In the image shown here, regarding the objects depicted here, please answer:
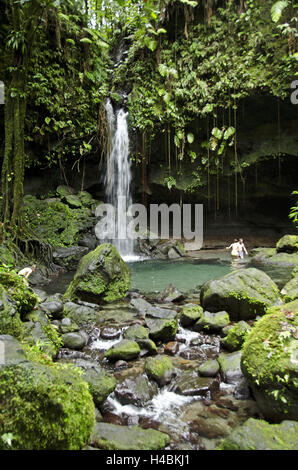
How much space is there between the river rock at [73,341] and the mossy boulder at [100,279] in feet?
6.22

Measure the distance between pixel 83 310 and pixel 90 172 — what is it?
9874mm

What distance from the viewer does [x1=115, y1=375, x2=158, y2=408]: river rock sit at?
2.90 m

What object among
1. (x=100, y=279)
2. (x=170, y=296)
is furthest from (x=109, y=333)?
(x=170, y=296)

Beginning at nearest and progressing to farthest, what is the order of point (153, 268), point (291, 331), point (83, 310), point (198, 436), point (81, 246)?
point (198, 436), point (291, 331), point (83, 310), point (153, 268), point (81, 246)

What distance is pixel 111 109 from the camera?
43.4 feet

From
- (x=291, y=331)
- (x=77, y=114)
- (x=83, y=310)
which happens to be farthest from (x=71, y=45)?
(x=291, y=331)

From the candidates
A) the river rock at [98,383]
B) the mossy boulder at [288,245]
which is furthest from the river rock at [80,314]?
the mossy boulder at [288,245]

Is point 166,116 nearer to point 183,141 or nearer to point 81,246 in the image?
point 183,141

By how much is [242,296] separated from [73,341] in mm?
2902

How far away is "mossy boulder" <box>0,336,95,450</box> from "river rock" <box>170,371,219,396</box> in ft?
4.43

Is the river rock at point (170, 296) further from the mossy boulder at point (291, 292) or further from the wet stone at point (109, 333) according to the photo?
the mossy boulder at point (291, 292)

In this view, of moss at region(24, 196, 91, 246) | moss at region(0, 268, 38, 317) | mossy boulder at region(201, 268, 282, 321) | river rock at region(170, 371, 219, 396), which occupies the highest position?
moss at region(24, 196, 91, 246)

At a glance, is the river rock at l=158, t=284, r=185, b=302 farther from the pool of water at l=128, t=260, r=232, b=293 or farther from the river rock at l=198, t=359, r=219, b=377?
the river rock at l=198, t=359, r=219, b=377

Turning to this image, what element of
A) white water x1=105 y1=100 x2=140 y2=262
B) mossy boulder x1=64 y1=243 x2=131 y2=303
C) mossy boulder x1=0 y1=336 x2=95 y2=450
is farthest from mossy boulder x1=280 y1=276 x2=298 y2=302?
white water x1=105 y1=100 x2=140 y2=262
